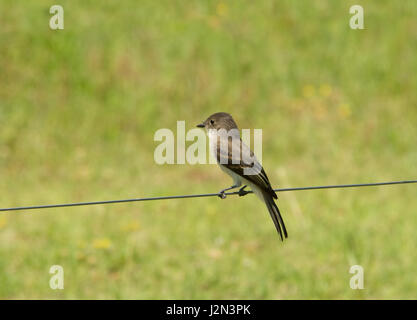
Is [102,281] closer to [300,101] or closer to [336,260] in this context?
[336,260]

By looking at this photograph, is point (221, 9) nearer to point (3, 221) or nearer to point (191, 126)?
point (191, 126)

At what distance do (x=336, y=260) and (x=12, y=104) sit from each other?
24.6 ft

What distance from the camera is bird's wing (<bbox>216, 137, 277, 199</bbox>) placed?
553 cm

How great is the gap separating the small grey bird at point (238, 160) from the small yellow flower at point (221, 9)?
30.4 ft

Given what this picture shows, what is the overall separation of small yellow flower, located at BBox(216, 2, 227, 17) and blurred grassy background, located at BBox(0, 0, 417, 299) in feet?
0.38

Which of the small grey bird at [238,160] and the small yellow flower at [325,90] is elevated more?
the small yellow flower at [325,90]

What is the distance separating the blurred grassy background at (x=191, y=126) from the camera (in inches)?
339

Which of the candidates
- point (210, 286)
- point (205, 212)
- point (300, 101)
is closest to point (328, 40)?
point (300, 101)

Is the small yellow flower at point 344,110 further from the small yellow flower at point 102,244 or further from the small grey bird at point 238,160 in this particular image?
the small grey bird at point 238,160

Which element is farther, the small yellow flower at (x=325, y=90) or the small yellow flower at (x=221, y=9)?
the small yellow flower at (x=221, y=9)

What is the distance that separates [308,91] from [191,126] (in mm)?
2722

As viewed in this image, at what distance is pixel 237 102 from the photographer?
45.0 feet

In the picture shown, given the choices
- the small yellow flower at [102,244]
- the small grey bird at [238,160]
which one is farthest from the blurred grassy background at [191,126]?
the small grey bird at [238,160]

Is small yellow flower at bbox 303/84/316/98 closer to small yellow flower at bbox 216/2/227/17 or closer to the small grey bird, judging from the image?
small yellow flower at bbox 216/2/227/17
